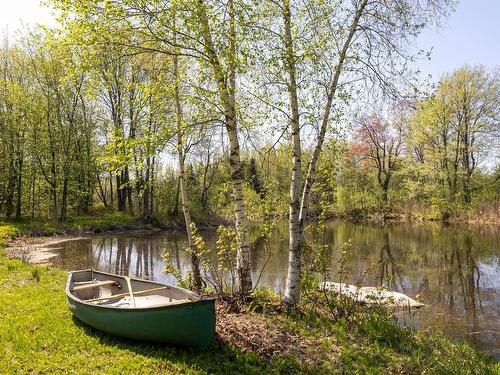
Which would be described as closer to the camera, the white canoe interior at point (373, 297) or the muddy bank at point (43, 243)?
the white canoe interior at point (373, 297)

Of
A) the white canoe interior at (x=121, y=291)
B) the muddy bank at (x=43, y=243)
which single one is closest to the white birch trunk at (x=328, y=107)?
the white canoe interior at (x=121, y=291)

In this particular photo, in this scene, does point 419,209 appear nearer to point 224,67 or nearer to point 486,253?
point 486,253

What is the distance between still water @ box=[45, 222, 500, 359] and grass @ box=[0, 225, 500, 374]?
4.02 feet

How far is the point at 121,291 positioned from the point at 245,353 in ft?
11.6

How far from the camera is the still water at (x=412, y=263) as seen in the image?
9.77m

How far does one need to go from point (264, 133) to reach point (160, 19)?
2.85 metres

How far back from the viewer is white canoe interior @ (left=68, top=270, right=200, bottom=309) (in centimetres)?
743

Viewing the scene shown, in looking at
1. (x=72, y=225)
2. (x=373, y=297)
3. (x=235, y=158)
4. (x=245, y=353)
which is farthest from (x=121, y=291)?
(x=72, y=225)

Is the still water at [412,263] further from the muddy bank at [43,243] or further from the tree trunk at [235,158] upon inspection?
the tree trunk at [235,158]

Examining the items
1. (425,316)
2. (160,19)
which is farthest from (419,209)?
(160,19)

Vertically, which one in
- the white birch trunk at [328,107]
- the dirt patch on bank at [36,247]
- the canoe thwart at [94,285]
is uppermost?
the white birch trunk at [328,107]

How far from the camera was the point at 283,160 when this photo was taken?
27.5 feet

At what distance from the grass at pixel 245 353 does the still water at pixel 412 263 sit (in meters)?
1.23

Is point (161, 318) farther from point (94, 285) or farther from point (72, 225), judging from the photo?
point (72, 225)
